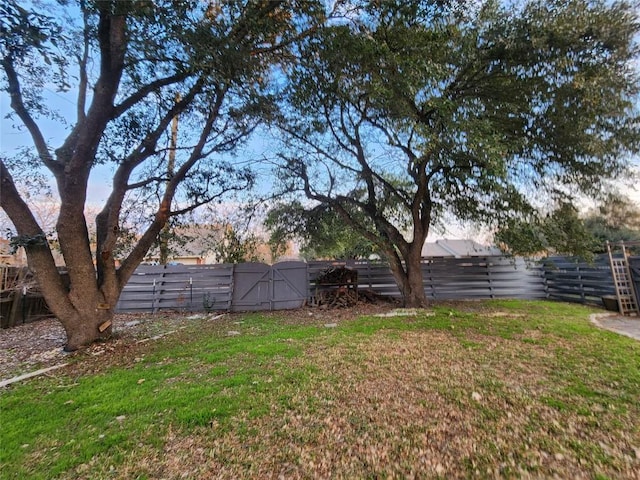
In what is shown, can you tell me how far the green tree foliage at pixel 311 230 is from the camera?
353 inches

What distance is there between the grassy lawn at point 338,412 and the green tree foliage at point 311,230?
497 centimetres

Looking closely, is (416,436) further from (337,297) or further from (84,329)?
(337,297)

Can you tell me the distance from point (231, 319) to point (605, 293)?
9689 mm

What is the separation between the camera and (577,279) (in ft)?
27.6

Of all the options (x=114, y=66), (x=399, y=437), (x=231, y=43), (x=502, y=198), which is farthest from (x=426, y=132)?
(x=114, y=66)

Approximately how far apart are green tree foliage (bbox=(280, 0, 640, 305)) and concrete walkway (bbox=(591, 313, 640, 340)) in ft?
8.70

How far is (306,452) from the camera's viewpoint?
204 centimetres

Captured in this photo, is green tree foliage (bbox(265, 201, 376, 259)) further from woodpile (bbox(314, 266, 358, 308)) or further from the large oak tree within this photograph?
the large oak tree

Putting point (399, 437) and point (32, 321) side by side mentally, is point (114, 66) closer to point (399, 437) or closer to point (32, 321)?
point (399, 437)

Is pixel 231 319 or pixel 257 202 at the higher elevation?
pixel 257 202

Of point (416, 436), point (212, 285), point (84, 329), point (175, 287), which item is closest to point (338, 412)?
point (416, 436)

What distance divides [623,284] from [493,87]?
19.5 feet

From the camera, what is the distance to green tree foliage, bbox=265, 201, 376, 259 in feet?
29.5

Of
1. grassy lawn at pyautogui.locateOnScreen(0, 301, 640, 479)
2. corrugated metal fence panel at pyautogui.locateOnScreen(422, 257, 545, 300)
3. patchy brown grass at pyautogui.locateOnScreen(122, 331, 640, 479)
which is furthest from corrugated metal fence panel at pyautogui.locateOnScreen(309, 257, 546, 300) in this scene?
patchy brown grass at pyautogui.locateOnScreen(122, 331, 640, 479)
